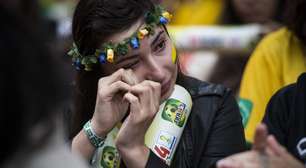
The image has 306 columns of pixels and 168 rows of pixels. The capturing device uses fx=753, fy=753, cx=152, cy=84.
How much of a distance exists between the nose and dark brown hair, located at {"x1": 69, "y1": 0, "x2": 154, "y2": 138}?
0.17 meters

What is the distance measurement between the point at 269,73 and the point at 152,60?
874mm

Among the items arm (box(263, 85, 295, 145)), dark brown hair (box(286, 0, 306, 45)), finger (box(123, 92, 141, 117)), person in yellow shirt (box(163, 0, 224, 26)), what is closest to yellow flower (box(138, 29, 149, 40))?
finger (box(123, 92, 141, 117))

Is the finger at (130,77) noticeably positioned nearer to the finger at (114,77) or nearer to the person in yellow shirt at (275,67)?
the finger at (114,77)

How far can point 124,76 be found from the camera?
2850 mm

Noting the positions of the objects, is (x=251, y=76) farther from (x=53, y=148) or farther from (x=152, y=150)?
(x=53, y=148)

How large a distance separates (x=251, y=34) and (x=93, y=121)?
2244 mm

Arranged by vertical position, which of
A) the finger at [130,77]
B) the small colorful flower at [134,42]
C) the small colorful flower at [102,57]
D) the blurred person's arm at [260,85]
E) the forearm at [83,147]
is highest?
the small colorful flower at [134,42]

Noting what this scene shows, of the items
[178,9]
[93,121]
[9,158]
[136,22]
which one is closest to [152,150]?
[93,121]

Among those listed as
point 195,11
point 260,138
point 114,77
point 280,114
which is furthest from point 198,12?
point 260,138

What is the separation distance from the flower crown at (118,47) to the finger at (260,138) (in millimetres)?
812

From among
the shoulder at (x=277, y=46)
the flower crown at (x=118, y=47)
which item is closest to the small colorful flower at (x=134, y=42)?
the flower crown at (x=118, y=47)

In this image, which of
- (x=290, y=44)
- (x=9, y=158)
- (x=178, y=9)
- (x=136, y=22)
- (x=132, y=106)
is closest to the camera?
(x=9, y=158)

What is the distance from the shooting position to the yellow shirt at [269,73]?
137 inches

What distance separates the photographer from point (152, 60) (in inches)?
113
